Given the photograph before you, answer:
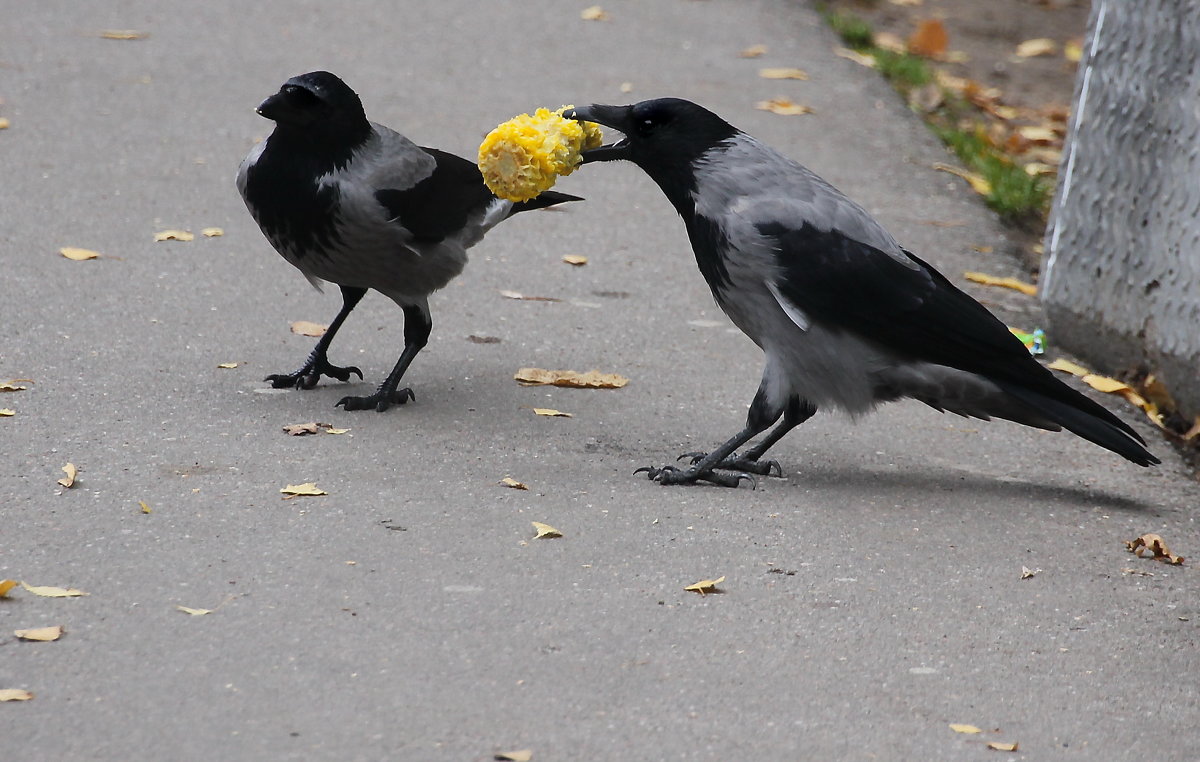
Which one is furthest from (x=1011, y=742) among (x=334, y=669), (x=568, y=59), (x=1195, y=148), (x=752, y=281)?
(x=568, y=59)

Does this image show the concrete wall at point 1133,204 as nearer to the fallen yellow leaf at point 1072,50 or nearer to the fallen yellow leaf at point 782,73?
the fallen yellow leaf at point 782,73

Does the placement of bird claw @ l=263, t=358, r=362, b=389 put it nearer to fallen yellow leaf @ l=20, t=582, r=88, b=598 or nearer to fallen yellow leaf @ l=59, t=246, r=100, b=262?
fallen yellow leaf @ l=59, t=246, r=100, b=262

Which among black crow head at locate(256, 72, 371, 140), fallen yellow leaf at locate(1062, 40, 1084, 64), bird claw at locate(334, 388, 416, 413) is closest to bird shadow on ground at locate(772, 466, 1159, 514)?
bird claw at locate(334, 388, 416, 413)

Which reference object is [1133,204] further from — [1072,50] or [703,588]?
[1072,50]

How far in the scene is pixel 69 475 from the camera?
4.36 metres

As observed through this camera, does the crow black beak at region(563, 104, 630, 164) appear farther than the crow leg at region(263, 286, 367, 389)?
No

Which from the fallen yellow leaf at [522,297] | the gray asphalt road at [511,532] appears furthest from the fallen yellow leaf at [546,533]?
the fallen yellow leaf at [522,297]

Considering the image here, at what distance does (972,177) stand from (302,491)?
5.70 m

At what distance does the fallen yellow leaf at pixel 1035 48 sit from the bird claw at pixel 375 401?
8.51 m

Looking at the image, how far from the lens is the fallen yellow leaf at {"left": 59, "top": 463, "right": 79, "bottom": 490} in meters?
4.31

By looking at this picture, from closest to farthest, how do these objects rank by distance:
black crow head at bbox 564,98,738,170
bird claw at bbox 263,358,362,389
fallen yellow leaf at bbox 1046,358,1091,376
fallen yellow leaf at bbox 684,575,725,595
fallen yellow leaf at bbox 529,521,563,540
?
1. fallen yellow leaf at bbox 684,575,725,595
2. fallen yellow leaf at bbox 529,521,563,540
3. black crow head at bbox 564,98,738,170
4. bird claw at bbox 263,358,362,389
5. fallen yellow leaf at bbox 1046,358,1091,376

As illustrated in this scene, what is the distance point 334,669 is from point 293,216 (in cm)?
214

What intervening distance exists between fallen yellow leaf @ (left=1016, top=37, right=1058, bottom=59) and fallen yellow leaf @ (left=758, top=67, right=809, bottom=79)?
2.83m

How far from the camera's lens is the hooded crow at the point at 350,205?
5.07 m
